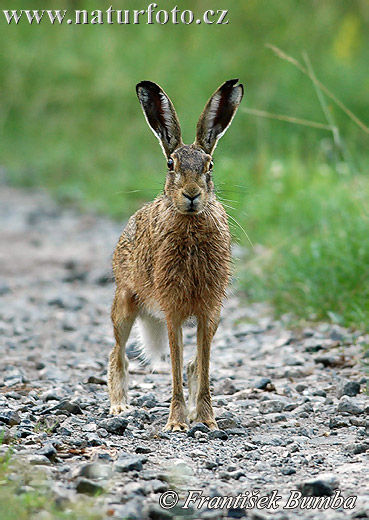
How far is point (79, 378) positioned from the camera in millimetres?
6000

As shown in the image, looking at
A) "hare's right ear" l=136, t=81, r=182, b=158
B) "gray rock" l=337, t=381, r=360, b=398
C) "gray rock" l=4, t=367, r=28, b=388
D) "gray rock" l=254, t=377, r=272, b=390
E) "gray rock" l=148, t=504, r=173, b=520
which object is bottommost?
"gray rock" l=148, t=504, r=173, b=520

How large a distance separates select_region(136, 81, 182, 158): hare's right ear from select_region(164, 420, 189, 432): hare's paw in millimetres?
1334

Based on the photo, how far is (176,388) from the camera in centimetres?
496

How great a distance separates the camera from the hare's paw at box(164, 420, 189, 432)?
4.79 metres

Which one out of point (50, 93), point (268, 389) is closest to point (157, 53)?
Result: point (50, 93)

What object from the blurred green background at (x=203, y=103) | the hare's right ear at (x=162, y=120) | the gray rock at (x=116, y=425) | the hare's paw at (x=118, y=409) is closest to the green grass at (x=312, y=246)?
the blurred green background at (x=203, y=103)

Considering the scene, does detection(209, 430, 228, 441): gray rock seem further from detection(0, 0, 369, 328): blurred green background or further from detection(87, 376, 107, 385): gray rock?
detection(0, 0, 369, 328): blurred green background

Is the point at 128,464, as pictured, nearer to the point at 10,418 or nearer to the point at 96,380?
the point at 10,418

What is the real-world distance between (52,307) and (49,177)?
639 cm

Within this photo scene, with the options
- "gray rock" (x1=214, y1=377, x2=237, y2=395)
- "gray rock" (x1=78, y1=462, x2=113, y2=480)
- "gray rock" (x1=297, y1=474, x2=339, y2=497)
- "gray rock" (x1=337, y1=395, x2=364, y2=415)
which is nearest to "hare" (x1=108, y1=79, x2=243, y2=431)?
"gray rock" (x1=214, y1=377, x2=237, y2=395)

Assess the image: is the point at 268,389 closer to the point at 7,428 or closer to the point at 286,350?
the point at 286,350

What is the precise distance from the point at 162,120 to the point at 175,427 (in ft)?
5.03

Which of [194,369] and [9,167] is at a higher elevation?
[9,167]

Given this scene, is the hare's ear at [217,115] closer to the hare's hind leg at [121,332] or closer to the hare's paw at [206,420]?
the hare's hind leg at [121,332]
